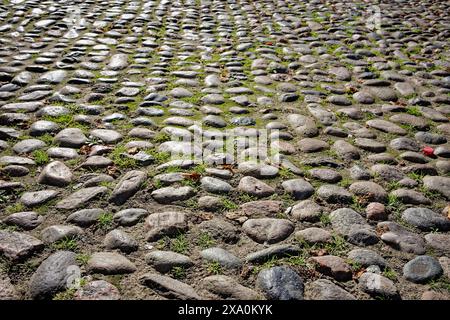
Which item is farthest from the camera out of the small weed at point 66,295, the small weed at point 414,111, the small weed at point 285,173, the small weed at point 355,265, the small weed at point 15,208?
the small weed at point 414,111

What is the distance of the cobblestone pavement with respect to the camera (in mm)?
2117

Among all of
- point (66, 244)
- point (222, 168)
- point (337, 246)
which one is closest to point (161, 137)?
point (222, 168)

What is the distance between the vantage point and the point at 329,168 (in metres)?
3.07

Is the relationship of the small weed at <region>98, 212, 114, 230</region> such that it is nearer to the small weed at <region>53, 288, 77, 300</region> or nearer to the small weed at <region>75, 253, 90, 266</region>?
the small weed at <region>75, 253, 90, 266</region>

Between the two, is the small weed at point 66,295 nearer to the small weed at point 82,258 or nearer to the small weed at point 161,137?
the small weed at point 82,258

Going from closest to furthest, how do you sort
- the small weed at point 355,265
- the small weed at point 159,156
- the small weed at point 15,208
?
the small weed at point 355,265
the small weed at point 15,208
the small weed at point 159,156

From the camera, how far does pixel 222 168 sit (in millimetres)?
3016

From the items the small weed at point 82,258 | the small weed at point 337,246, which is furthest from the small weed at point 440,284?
the small weed at point 82,258

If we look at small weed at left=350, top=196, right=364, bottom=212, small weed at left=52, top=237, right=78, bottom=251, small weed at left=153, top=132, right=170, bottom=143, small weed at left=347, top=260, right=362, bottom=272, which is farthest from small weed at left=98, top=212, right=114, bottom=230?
small weed at left=350, top=196, right=364, bottom=212

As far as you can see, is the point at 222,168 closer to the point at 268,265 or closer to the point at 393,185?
the point at 268,265

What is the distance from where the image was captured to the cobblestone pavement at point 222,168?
6.95ft

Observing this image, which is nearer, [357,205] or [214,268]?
[214,268]

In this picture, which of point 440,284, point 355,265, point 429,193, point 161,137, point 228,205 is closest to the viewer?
point 440,284
